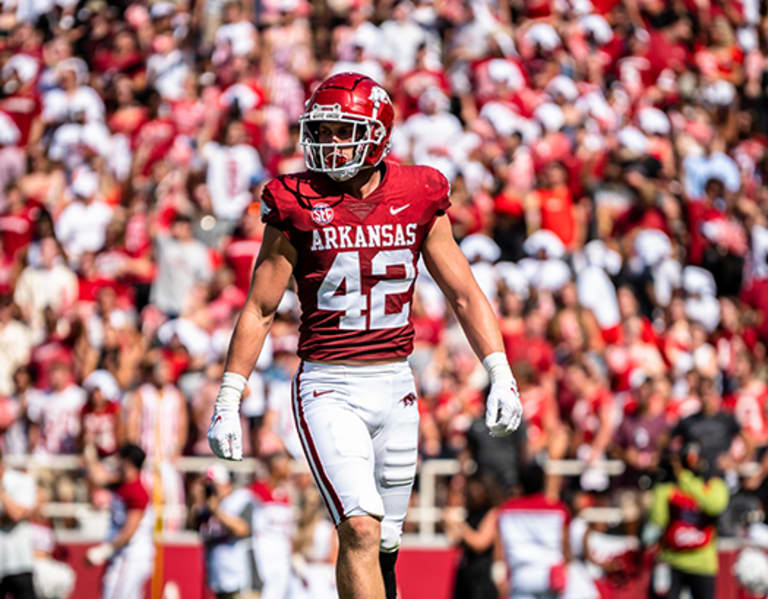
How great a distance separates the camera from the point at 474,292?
7.01 m

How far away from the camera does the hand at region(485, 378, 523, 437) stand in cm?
659

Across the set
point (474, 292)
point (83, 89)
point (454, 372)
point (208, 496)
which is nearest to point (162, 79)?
point (83, 89)

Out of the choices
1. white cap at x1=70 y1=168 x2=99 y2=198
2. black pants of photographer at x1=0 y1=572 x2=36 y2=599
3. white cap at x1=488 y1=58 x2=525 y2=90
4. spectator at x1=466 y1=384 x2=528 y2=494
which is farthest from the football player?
white cap at x1=488 y1=58 x2=525 y2=90

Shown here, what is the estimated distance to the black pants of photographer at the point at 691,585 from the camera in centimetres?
1170

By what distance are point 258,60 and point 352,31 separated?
106 centimetres

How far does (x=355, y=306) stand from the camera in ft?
22.4

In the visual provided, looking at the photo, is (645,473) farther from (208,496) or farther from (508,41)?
(508,41)

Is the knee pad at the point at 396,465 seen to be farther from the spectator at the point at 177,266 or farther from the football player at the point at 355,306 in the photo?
the spectator at the point at 177,266

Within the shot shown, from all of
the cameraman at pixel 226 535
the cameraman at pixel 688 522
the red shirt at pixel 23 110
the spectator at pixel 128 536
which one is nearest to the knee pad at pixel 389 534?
the cameraman at pixel 226 535

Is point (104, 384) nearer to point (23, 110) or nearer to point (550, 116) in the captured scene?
point (23, 110)

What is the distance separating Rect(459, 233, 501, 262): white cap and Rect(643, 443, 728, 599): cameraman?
3318 mm

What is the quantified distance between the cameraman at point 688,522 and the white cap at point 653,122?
5893 mm

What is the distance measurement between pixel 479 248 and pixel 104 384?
11.8ft

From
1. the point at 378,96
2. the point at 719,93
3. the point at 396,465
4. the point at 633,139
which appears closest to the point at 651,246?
the point at 633,139
